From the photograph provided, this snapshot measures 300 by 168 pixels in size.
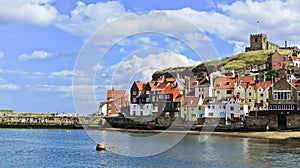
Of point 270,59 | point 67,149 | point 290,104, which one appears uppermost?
point 270,59

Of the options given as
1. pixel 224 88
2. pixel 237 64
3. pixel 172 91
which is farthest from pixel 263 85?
pixel 237 64

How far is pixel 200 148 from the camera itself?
2479 inches

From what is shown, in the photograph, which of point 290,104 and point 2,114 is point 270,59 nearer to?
point 290,104

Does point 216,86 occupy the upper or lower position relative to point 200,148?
upper

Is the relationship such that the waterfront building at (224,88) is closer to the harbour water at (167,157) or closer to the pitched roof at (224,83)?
the pitched roof at (224,83)

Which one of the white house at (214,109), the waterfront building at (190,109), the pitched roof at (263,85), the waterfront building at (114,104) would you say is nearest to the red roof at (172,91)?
the waterfront building at (190,109)

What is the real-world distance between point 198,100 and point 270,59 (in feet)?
172

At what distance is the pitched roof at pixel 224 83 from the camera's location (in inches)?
4370

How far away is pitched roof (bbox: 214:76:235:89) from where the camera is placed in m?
111

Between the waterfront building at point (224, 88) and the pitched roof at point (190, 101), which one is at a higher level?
the waterfront building at point (224, 88)

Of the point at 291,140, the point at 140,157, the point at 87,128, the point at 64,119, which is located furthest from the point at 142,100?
the point at 140,157

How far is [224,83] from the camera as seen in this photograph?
112312mm

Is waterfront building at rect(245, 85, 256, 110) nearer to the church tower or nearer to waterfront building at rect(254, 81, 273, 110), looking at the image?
waterfront building at rect(254, 81, 273, 110)

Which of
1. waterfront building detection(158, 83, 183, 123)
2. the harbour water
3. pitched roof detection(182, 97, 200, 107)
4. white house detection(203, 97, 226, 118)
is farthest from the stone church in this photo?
the harbour water
